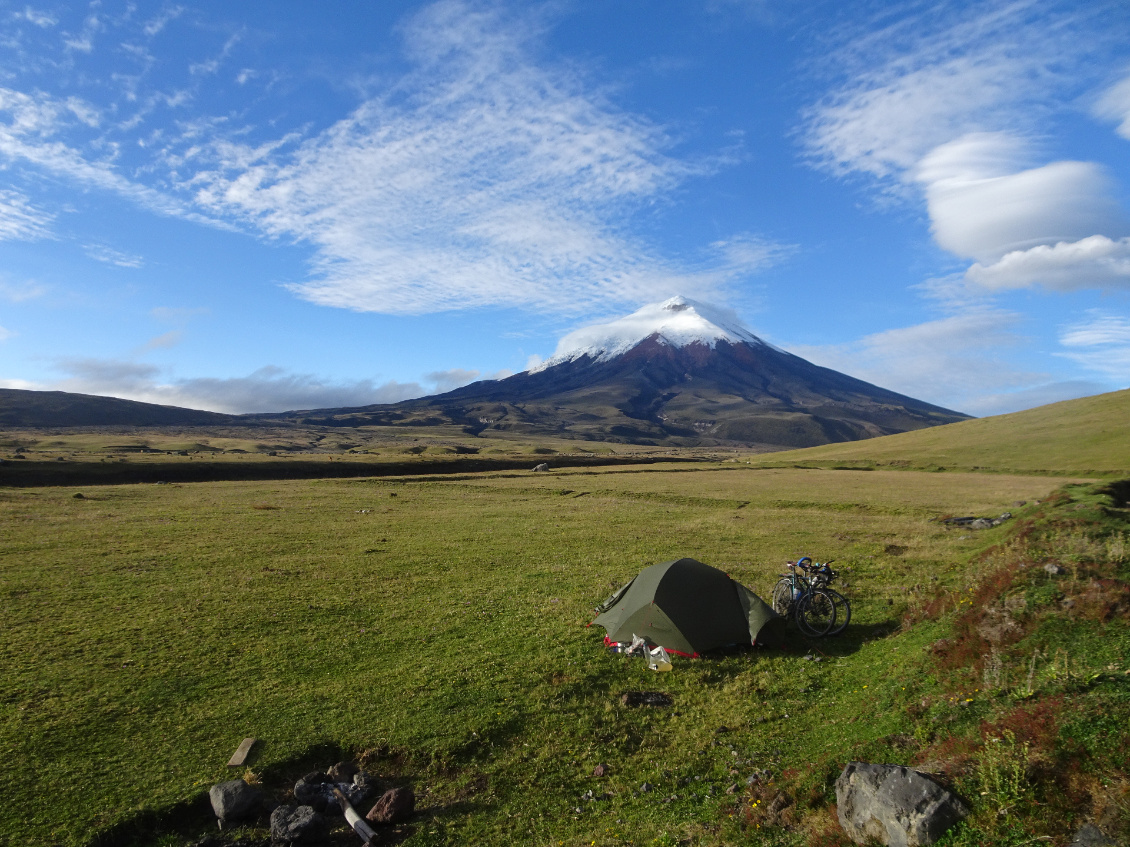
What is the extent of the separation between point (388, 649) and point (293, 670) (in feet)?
8.52

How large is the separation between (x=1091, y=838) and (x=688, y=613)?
1096cm

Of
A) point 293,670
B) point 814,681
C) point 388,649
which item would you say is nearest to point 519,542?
point 388,649

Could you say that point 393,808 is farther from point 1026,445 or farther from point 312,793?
point 1026,445

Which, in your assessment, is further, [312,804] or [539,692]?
[539,692]

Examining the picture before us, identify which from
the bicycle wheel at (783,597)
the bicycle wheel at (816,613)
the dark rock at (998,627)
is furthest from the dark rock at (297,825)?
the bicycle wheel at (816,613)

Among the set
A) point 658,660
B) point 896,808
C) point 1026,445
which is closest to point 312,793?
point 658,660

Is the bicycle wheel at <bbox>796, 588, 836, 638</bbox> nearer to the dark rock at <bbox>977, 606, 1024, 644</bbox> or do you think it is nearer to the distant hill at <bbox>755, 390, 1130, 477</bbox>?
the dark rock at <bbox>977, 606, 1024, 644</bbox>

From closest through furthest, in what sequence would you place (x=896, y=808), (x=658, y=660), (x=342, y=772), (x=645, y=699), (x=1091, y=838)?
(x=1091, y=838), (x=896, y=808), (x=342, y=772), (x=645, y=699), (x=658, y=660)

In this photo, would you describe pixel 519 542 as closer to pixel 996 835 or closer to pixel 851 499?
pixel 996 835

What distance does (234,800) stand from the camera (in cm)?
1003

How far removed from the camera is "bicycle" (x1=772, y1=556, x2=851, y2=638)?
59.1ft

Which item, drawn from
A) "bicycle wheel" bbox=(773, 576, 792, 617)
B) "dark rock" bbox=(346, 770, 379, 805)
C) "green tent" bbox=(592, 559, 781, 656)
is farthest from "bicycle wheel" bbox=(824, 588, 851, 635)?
"dark rock" bbox=(346, 770, 379, 805)

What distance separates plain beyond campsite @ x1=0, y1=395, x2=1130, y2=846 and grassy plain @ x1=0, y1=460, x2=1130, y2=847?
0.07 m

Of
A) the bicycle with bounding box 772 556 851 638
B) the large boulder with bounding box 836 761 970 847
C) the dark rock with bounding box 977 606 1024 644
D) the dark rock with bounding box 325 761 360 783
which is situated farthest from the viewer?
the bicycle with bounding box 772 556 851 638
